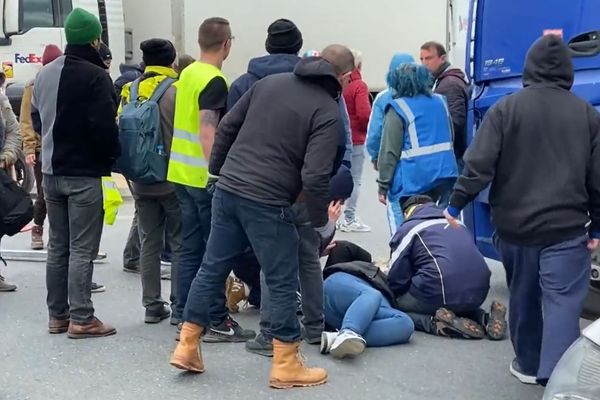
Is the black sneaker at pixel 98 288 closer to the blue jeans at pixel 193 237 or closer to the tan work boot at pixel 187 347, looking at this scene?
the blue jeans at pixel 193 237

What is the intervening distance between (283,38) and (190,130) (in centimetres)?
74

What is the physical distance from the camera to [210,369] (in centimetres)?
491

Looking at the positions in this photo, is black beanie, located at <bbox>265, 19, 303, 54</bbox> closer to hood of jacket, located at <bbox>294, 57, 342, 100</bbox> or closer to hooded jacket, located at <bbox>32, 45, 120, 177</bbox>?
hood of jacket, located at <bbox>294, 57, 342, 100</bbox>

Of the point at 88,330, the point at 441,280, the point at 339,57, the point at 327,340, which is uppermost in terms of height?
the point at 339,57

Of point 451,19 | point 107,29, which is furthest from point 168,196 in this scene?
point 107,29

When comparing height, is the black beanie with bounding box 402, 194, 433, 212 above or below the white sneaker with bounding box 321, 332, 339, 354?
above

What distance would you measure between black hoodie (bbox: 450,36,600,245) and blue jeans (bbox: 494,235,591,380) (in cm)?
7

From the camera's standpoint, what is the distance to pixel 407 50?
16.7 m

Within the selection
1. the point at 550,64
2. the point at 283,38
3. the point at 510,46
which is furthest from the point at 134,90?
the point at 550,64

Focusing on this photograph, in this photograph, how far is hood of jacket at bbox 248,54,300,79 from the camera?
5121 mm

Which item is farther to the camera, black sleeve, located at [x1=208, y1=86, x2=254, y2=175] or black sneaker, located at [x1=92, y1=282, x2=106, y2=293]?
black sneaker, located at [x1=92, y1=282, x2=106, y2=293]

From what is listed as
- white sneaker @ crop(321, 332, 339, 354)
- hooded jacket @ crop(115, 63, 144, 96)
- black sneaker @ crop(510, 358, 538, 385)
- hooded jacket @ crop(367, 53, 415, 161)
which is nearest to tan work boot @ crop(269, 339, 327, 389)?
white sneaker @ crop(321, 332, 339, 354)

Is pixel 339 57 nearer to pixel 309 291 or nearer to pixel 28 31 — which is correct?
pixel 309 291

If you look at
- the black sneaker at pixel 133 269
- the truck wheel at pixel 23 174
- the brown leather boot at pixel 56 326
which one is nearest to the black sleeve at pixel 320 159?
the brown leather boot at pixel 56 326
